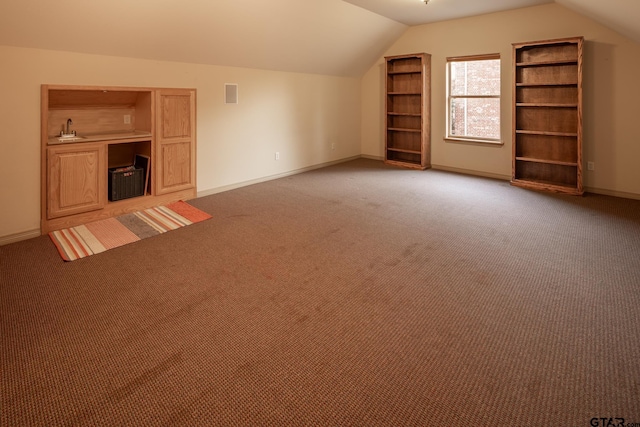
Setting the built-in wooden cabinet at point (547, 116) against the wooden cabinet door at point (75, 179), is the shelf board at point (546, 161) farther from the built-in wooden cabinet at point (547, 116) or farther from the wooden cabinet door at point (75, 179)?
the wooden cabinet door at point (75, 179)

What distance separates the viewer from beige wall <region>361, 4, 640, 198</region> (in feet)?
16.3

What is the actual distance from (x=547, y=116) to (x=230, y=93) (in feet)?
14.6

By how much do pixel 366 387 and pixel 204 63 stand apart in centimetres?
462

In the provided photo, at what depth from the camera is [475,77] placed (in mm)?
6477

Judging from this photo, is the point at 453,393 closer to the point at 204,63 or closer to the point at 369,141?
the point at 204,63

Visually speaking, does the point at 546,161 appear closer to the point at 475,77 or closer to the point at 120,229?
the point at 475,77

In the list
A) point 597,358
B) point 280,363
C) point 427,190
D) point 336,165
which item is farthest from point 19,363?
point 336,165

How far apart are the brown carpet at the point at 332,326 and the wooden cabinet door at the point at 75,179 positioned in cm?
47

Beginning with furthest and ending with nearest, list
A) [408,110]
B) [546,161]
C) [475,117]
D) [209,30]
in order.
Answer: [408,110] < [475,117] < [546,161] < [209,30]

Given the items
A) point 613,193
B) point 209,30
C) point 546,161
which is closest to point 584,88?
point 546,161

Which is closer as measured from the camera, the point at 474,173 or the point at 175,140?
the point at 175,140

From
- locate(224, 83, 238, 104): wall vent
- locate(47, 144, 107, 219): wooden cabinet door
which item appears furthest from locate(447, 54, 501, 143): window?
locate(47, 144, 107, 219): wooden cabinet door

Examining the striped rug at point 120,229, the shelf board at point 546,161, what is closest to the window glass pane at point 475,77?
the shelf board at point 546,161

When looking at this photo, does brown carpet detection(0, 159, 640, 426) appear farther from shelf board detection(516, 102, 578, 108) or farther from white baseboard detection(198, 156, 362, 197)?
shelf board detection(516, 102, 578, 108)
